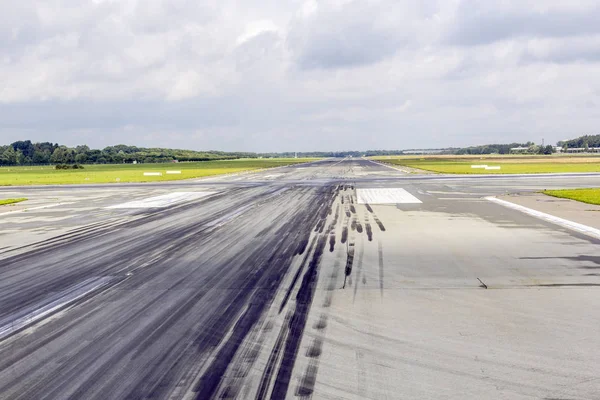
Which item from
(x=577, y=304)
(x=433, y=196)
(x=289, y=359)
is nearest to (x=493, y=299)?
(x=577, y=304)

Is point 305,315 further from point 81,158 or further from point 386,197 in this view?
point 81,158

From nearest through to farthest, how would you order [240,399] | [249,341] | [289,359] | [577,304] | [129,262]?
[240,399], [289,359], [249,341], [577,304], [129,262]

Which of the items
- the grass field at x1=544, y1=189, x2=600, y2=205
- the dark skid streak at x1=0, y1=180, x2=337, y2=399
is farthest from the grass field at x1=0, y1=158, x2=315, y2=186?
the grass field at x1=544, y1=189, x2=600, y2=205

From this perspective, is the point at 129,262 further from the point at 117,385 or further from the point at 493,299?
the point at 493,299

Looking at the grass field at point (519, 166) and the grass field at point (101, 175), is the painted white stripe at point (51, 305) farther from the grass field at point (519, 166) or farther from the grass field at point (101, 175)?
the grass field at point (519, 166)

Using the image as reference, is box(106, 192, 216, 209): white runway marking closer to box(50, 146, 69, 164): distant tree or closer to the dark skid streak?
the dark skid streak

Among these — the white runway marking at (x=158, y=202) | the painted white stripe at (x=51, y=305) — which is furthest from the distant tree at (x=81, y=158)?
the painted white stripe at (x=51, y=305)

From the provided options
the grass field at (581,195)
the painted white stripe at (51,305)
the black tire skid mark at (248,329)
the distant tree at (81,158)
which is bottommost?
the grass field at (581,195)
